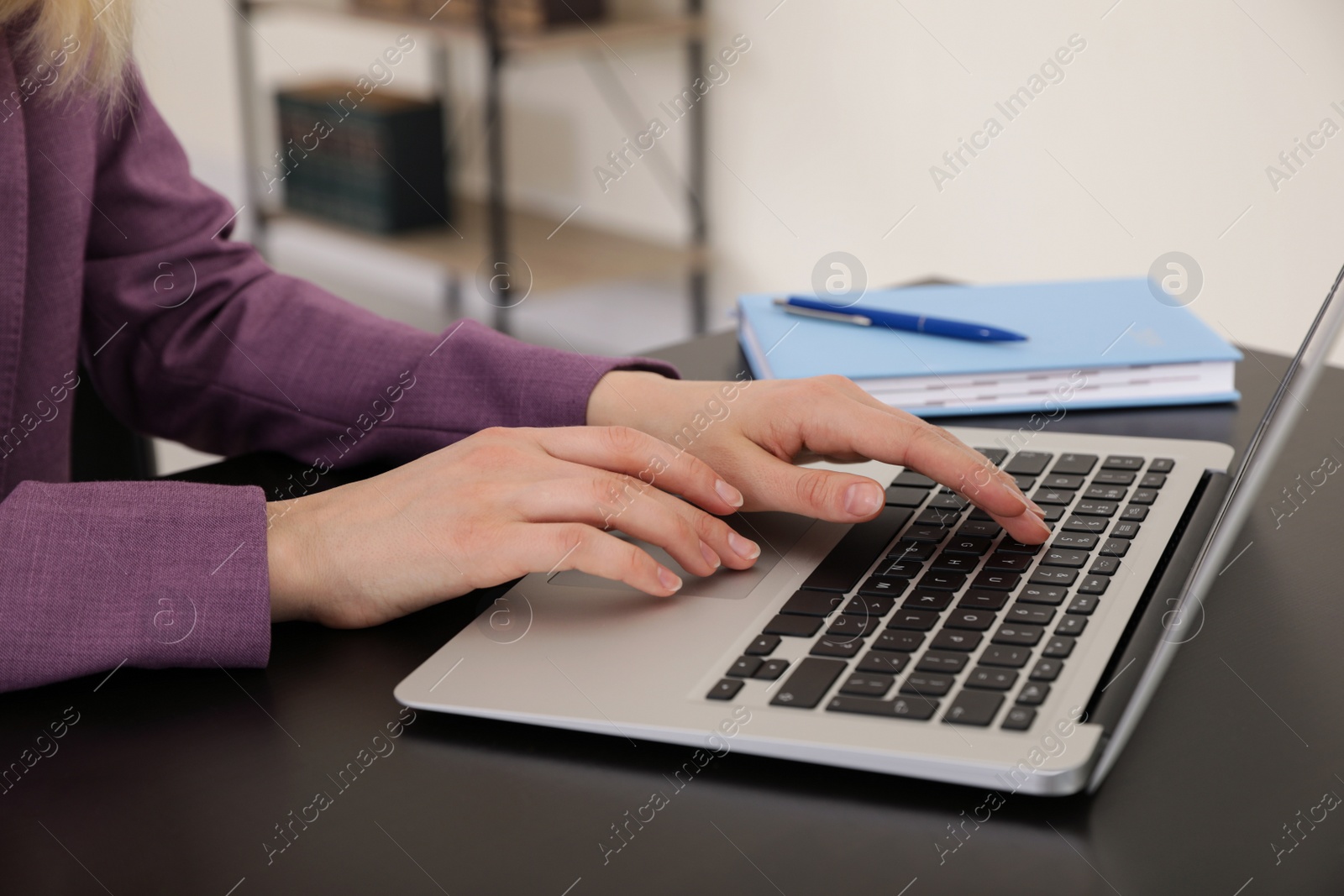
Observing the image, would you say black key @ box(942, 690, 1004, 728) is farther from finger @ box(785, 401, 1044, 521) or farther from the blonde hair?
the blonde hair

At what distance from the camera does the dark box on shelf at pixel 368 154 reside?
3.34 metres

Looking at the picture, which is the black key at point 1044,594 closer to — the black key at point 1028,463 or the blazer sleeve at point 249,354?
the black key at point 1028,463

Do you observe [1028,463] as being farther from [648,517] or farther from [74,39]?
[74,39]

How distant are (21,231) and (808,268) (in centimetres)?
211

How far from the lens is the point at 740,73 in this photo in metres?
2.86

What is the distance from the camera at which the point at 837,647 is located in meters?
0.57

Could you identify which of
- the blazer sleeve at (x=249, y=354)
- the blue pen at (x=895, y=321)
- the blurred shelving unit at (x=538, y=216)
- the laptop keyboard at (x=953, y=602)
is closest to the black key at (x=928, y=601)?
the laptop keyboard at (x=953, y=602)

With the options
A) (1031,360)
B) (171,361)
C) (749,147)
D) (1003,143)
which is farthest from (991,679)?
(749,147)

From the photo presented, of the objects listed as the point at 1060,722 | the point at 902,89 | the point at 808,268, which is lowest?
the point at 808,268

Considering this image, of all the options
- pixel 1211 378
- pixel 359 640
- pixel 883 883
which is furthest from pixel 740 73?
pixel 883 883

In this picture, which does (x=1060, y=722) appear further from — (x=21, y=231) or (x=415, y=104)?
(x=415, y=104)

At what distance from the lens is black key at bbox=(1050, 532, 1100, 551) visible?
661mm

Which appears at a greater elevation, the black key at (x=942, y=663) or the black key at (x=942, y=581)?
the black key at (x=942, y=581)

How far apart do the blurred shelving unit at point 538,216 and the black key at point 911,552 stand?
2355mm
